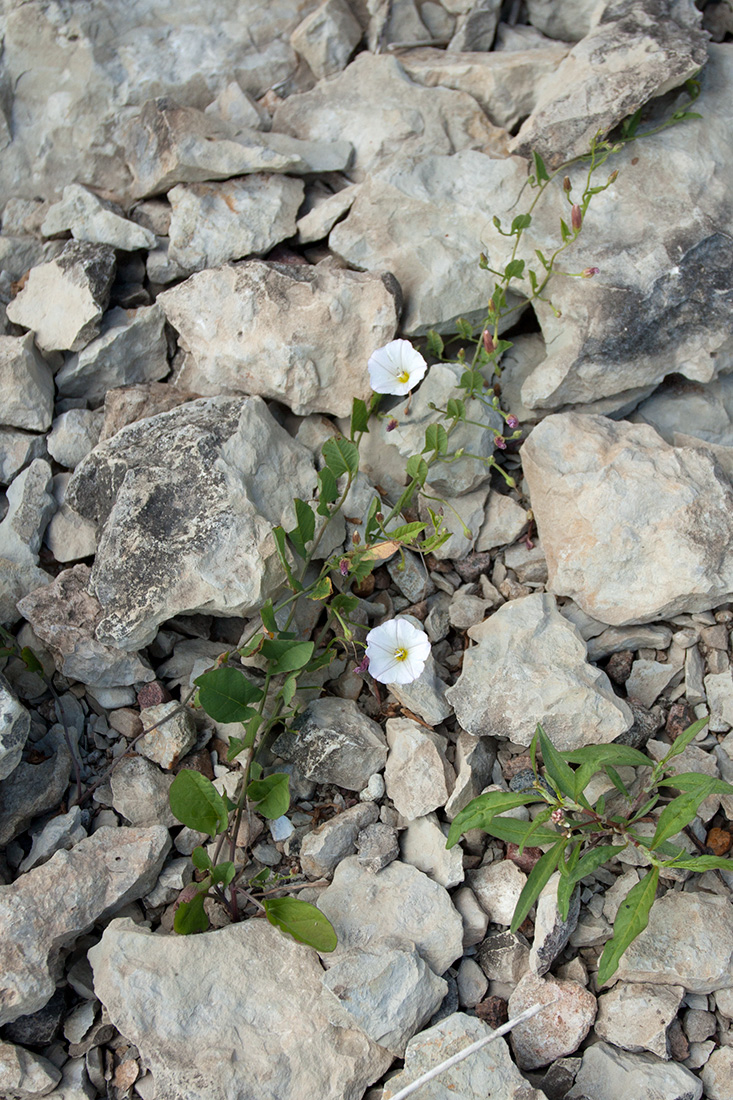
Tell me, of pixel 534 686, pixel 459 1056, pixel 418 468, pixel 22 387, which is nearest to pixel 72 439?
pixel 22 387

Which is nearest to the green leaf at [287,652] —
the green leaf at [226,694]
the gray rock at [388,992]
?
the green leaf at [226,694]

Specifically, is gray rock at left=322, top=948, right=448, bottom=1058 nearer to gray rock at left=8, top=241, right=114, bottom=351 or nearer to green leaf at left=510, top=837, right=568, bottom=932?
green leaf at left=510, top=837, right=568, bottom=932

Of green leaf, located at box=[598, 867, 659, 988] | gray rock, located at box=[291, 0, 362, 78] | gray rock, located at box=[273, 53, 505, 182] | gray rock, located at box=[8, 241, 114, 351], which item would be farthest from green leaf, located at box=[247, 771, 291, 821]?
gray rock, located at box=[291, 0, 362, 78]

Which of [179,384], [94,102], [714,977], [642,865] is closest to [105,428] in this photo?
[179,384]

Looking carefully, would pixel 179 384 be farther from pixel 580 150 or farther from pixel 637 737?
pixel 637 737

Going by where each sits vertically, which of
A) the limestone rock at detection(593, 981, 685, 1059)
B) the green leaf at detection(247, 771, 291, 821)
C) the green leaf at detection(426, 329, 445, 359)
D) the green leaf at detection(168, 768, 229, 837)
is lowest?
the limestone rock at detection(593, 981, 685, 1059)
